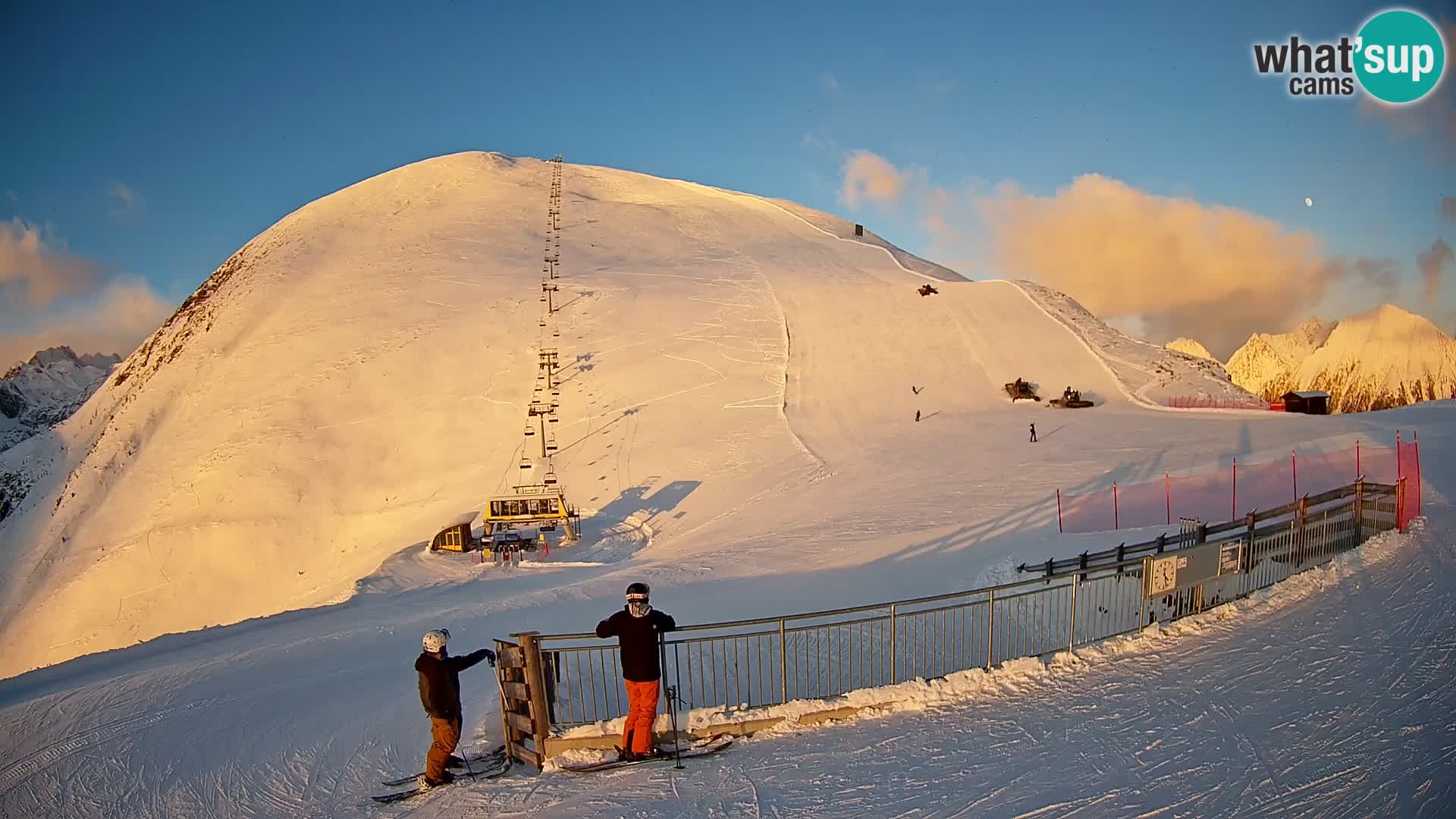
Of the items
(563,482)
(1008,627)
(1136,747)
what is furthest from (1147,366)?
(1136,747)

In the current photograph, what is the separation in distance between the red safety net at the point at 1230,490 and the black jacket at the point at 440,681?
1501 centimetres

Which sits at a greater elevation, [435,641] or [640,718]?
[435,641]

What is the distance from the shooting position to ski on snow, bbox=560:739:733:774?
765 cm

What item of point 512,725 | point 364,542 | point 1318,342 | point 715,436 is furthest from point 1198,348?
point 512,725

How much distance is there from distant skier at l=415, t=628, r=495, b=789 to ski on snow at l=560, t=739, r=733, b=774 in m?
1.16

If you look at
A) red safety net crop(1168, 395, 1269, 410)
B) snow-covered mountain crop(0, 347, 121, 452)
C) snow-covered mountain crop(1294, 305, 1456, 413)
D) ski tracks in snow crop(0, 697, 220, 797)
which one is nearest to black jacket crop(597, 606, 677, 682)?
ski tracks in snow crop(0, 697, 220, 797)

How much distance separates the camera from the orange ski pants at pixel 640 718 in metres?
7.72

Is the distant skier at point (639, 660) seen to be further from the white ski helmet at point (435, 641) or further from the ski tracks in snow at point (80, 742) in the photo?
the ski tracks in snow at point (80, 742)

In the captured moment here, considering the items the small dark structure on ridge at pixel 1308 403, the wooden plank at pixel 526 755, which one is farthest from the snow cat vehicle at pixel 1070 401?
the wooden plank at pixel 526 755

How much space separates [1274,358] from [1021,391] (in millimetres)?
153364

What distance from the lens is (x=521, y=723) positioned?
8.11 m

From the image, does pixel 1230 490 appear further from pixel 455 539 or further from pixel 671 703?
pixel 455 539

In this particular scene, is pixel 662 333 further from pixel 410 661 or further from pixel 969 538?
pixel 410 661

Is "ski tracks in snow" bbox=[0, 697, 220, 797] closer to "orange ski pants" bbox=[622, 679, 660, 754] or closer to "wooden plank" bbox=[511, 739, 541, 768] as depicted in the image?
"wooden plank" bbox=[511, 739, 541, 768]
